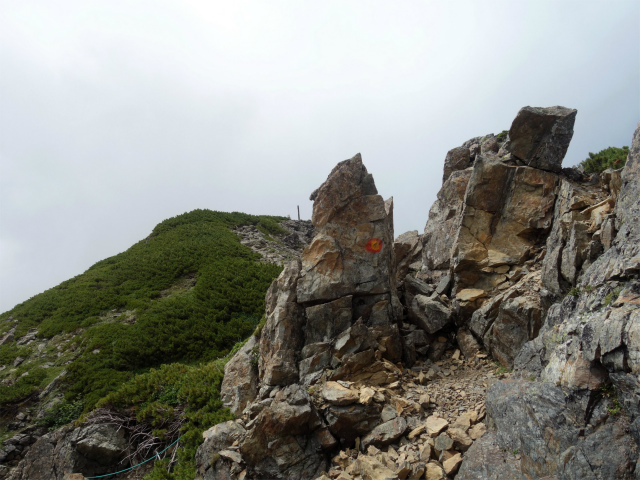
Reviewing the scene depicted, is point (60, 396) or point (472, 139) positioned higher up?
point (472, 139)

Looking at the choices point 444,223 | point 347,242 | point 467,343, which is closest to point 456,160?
point 444,223

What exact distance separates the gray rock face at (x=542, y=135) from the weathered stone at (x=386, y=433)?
13.7m

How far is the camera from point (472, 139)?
27516 mm

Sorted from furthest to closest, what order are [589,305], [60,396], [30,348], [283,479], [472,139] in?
[472,139] → [30,348] → [60,396] → [283,479] → [589,305]

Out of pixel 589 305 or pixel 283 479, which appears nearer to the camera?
pixel 589 305

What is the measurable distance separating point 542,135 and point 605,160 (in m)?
3.80

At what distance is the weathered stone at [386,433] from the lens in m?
10.4

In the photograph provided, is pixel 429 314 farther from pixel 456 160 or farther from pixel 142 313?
pixel 142 313

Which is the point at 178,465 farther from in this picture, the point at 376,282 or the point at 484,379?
the point at 484,379

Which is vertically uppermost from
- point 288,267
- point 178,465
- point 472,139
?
point 472,139

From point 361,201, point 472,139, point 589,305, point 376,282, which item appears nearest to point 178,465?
point 376,282

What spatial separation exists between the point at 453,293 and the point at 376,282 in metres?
4.11


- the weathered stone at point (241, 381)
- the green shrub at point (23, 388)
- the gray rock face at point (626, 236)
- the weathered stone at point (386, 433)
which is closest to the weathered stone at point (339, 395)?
the weathered stone at point (386, 433)

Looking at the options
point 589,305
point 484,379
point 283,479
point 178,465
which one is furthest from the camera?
point 178,465
